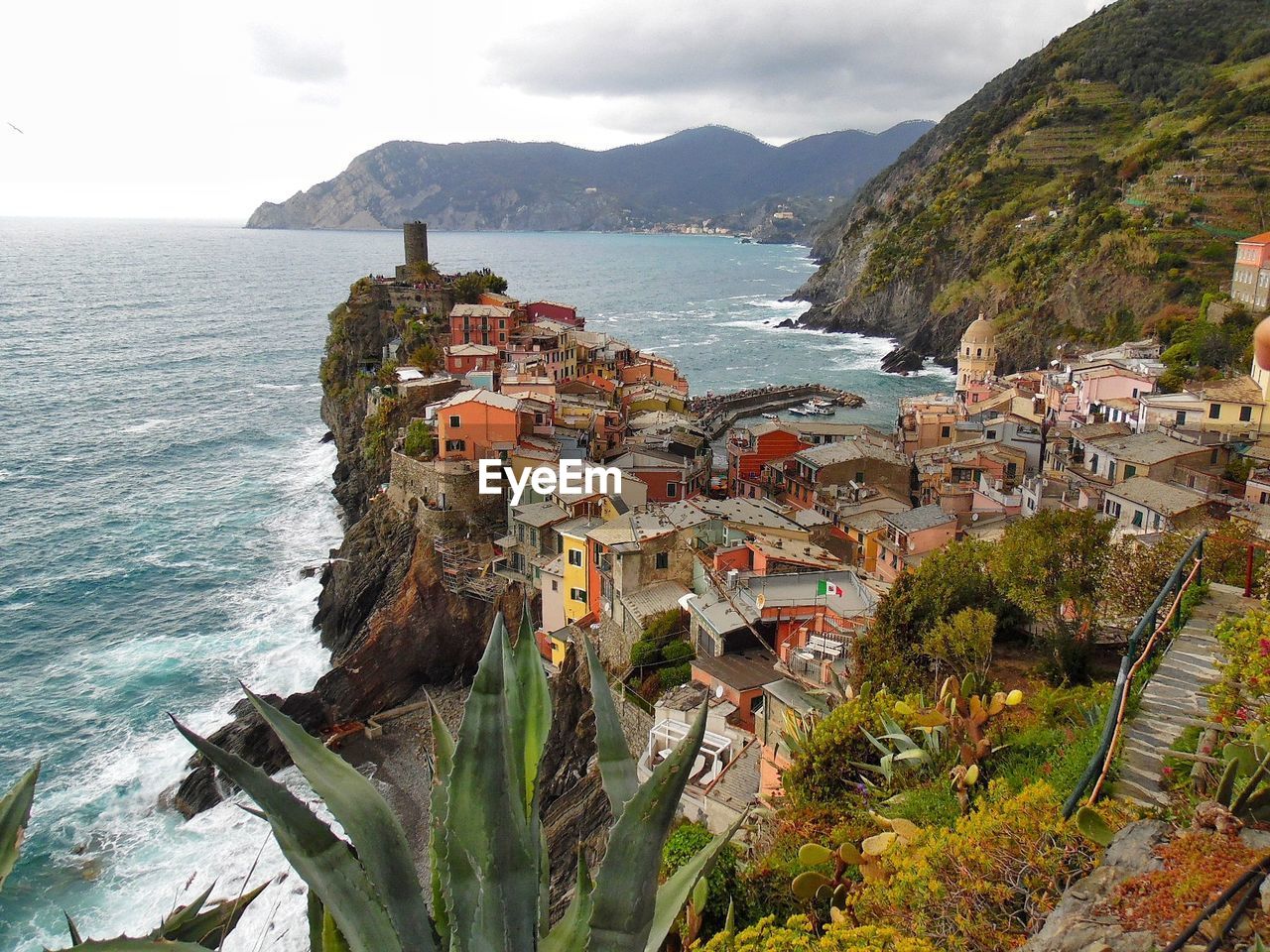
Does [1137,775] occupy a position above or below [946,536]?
above

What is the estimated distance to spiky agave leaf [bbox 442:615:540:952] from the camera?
3.55 m

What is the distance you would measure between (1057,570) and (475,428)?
2226cm

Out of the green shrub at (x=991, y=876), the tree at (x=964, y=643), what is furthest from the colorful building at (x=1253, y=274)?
the green shrub at (x=991, y=876)

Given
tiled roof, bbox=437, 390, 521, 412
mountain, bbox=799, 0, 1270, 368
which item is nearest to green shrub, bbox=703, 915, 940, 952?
tiled roof, bbox=437, 390, 521, 412

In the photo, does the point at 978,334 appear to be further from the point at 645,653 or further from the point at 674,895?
the point at 674,895

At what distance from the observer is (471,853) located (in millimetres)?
3598

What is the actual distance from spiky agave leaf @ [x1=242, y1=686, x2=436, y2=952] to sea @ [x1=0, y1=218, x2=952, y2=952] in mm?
6225

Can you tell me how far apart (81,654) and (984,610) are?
29178 mm

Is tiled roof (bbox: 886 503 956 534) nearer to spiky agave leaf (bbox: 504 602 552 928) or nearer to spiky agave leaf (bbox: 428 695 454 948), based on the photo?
spiky agave leaf (bbox: 504 602 552 928)

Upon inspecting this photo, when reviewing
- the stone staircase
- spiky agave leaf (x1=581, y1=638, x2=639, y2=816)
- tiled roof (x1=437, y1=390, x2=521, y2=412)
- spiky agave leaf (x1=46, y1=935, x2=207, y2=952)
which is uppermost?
spiky agave leaf (x1=581, y1=638, x2=639, y2=816)

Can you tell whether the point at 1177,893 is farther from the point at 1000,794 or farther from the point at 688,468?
the point at 688,468

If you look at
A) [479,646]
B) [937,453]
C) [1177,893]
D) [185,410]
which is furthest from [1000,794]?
[185,410]

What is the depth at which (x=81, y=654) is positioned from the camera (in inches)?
1200

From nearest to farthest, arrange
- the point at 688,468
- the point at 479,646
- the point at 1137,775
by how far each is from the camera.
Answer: the point at 1137,775 → the point at 479,646 → the point at 688,468
